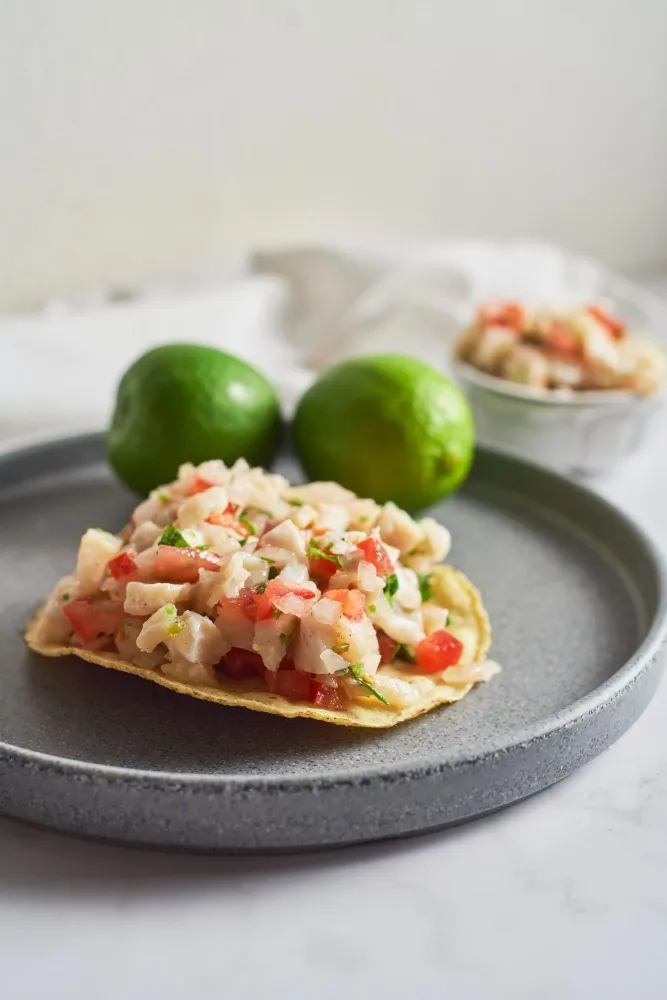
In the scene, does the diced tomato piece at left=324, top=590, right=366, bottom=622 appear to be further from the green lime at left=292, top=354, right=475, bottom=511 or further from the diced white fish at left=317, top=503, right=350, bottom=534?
the green lime at left=292, top=354, right=475, bottom=511

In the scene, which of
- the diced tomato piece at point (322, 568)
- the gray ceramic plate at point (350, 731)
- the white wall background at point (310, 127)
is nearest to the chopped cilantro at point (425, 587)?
the gray ceramic plate at point (350, 731)

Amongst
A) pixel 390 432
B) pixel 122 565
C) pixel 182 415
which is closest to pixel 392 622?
pixel 122 565

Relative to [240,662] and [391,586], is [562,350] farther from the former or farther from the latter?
[240,662]

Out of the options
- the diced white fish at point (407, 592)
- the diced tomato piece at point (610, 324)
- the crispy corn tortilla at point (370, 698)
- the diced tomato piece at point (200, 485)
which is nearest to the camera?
the crispy corn tortilla at point (370, 698)

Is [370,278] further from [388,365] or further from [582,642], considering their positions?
[582,642]

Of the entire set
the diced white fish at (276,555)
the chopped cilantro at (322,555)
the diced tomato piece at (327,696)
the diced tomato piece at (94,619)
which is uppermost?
the chopped cilantro at (322,555)

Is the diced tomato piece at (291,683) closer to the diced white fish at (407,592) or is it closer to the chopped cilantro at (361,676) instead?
the chopped cilantro at (361,676)

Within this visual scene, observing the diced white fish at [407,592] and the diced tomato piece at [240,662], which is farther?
the diced white fish at [407,592]

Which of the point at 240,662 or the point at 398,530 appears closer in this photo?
the point at 240,662

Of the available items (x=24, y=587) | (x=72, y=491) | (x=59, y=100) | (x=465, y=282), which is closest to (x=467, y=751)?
(x=24, y=587)
